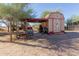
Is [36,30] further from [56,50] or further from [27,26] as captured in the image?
[56,50]

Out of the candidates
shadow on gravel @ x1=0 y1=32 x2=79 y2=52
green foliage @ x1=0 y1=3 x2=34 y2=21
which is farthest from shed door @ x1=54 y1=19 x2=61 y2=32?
green foliage @ x1=0 y1=3 x2=34 y2=21

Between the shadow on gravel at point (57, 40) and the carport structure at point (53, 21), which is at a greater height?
the carport structure at point (53, 21)

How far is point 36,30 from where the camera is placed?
2.99 metres

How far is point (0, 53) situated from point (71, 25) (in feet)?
3.92

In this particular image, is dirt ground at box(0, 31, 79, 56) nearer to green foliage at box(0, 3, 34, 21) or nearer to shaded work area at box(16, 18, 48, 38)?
shaded work area at box(16, 18, 48, 38)

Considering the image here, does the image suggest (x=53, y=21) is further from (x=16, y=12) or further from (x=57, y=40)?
(x=16, y=12)

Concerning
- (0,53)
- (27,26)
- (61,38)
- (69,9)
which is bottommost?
(0,53)

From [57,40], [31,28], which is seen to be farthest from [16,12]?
[57,40]

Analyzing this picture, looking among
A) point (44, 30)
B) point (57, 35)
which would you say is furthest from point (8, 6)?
point (57, 35)

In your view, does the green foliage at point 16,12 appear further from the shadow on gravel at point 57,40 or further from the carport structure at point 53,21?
the shadow on gravel at point 57,40

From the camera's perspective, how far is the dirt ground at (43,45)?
2.84m

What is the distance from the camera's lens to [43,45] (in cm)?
297

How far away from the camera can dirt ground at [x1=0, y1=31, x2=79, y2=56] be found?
284 cm

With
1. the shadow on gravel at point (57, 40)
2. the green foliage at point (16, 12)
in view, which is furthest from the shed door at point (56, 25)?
the green foliage at point (16, 12)
